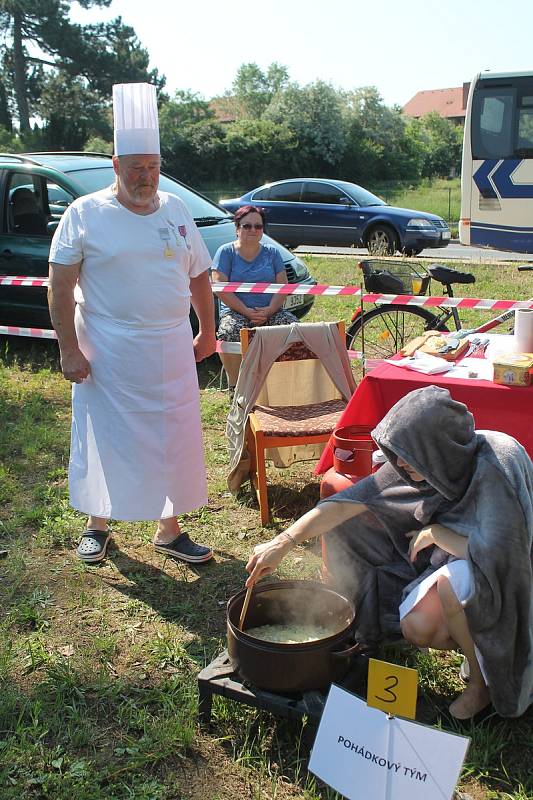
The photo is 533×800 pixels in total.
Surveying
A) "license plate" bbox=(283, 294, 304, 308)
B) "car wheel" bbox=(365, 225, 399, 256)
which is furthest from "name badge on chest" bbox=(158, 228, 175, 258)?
"car wheel" bbox=(365, 225, 399, 256)

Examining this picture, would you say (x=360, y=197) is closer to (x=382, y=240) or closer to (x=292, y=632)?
(x=382, y=240)

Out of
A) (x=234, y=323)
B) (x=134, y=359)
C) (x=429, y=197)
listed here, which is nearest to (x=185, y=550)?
(x=134, y=359)

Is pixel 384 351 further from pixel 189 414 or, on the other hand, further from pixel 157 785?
pixel 157 785

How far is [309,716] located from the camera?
2.36 metres

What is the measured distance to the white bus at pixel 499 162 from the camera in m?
13.4

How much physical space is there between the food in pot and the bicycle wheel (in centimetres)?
369

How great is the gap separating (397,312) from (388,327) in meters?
0.20

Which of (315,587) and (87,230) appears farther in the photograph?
(87,230)

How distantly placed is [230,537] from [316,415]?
2.78 feet

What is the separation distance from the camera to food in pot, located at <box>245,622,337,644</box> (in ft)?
8.79

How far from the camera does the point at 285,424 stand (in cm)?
423

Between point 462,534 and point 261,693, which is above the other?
point 462,534

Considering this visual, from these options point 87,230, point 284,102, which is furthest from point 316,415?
point 284,102

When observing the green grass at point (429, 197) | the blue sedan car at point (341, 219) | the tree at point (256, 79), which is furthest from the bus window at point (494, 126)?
the tree at point (256, 79)
